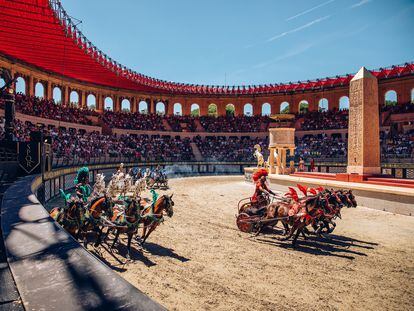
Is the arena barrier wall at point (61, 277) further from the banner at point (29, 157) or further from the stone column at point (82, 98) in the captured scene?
the stone column at point (82, 98)

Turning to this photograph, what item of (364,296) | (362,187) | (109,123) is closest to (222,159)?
(109,123)

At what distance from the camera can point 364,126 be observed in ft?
50.6

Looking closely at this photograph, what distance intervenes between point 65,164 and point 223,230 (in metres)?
14.3

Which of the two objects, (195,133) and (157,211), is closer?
(157,211)

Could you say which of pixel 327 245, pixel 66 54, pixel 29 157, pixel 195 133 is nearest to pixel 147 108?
pixel 195 133

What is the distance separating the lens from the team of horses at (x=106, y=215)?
7.80 m

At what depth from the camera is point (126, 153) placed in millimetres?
34250

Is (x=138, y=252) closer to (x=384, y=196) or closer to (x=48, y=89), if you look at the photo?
(x=384, y=196)

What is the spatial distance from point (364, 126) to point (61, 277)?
16.4 metres

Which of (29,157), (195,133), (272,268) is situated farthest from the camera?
(195,133)

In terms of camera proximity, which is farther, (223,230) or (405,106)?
(405,106)

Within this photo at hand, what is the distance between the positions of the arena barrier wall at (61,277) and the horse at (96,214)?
16.0 ft

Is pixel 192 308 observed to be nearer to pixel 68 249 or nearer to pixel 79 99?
pixel 68 249

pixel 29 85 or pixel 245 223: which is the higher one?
pixel 29 85
